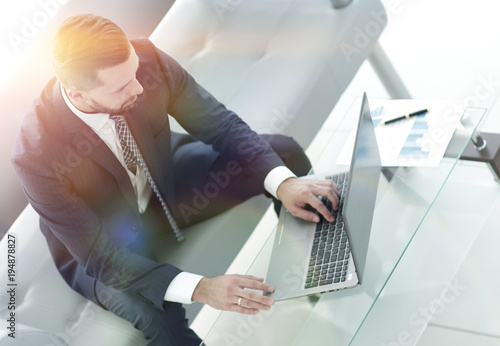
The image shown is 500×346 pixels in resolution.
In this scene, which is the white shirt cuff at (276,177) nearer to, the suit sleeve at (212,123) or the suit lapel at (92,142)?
the suit sleeve at (212,123)

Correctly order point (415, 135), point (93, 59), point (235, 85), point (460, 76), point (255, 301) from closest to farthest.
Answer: point (255, 301) → point (93, 59) → point (415, 135) → point (460, 76) → point (235, 85)

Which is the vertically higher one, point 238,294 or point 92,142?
point 92,142

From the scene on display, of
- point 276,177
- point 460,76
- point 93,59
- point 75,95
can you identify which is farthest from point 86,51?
point 460,76

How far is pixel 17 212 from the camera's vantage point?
9.07ft

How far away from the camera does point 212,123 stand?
2148mm

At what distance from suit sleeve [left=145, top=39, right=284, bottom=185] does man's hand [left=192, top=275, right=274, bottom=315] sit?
478 millimetres

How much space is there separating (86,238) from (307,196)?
2.21ft

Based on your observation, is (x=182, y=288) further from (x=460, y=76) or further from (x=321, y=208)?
(x=460, y=76)

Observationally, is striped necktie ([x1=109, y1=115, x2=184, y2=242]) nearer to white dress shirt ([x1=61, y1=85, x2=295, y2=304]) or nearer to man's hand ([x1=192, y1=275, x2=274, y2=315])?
white dress shirt ([x1=61, y1=85, x2=295, y2=304])

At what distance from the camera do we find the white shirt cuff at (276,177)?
2.00m

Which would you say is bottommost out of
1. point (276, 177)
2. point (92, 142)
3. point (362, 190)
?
point (276, 177)

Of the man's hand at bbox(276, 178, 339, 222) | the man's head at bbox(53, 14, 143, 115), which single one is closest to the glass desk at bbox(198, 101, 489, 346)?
the man's hand at bbox(276, 178, 339, 222)

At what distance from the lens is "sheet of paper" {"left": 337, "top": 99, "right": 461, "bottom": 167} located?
195 cm

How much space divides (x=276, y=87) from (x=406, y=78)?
0.83 metres
